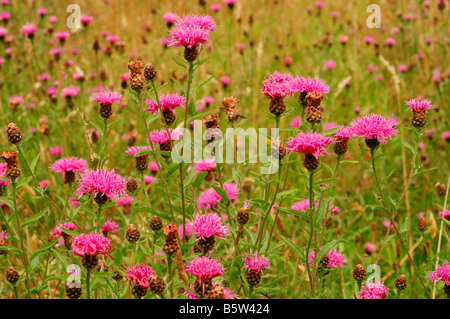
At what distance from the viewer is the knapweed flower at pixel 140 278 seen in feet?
4.66

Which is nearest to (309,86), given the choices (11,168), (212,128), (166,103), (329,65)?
(212,128)

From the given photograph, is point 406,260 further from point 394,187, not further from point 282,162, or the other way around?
point 282,162

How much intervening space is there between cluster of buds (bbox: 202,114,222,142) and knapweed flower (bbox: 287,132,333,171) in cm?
31

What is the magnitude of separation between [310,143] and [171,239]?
0.56 meters

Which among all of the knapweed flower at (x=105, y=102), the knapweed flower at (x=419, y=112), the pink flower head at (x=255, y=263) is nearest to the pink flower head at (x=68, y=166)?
the knapweed flower at (x=105, y=102)

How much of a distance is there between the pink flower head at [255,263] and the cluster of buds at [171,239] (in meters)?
0.26

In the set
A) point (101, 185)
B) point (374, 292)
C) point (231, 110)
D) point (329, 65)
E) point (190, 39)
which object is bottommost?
point (374, 292)

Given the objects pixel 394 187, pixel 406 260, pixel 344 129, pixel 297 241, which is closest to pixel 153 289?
pixel 344 129

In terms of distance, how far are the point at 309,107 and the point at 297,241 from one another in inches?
50.4

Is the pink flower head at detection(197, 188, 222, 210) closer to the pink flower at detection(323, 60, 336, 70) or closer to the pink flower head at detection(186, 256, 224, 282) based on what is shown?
the pink flower head at detection(186, 256, 224, 282)

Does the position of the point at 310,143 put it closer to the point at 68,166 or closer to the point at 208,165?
the point at 208,165

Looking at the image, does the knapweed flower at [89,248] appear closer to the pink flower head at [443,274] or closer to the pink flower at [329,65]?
the pink flower head at [443,274]

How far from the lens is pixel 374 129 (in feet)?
5.12
